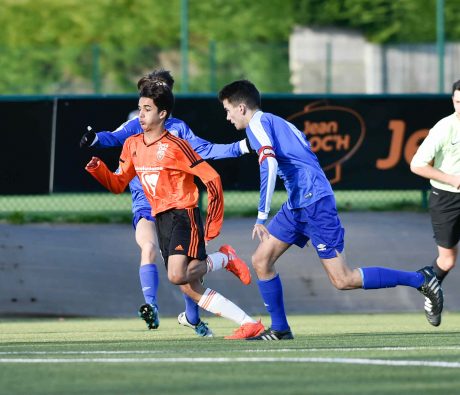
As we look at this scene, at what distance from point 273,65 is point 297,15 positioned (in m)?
7.74

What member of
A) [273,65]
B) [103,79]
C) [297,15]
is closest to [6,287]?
[273,65]

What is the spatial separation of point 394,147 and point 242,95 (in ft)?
23.3

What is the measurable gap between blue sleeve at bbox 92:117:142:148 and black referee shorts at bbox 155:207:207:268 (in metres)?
0.90

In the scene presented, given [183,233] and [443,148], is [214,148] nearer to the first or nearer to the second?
[183,233]

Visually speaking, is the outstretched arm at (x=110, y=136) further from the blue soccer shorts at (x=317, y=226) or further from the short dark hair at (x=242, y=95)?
the blue soccer shorts at (x=317, y=226)

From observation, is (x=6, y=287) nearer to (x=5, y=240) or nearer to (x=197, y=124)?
(x=5, y=240)

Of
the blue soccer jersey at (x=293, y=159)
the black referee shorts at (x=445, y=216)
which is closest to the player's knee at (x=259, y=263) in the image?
the blue soccer jersey at (x=293, y=159)

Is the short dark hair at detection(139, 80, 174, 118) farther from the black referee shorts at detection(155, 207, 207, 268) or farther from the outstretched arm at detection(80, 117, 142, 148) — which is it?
the black referee shorts at detection(155, 207, 207, 268)

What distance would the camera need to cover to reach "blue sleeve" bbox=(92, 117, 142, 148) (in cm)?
1027

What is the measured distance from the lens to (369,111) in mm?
16312

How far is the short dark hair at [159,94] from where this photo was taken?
9742mm

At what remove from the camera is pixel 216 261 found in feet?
32.0

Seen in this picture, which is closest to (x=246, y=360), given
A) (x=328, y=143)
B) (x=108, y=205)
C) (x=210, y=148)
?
(x=210, y=148)

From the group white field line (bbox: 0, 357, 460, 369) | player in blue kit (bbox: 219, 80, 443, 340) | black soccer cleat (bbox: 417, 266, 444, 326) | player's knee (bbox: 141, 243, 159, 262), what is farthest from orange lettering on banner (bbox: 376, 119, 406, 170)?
white field line (bbox: 0, 357, 460, 369)
